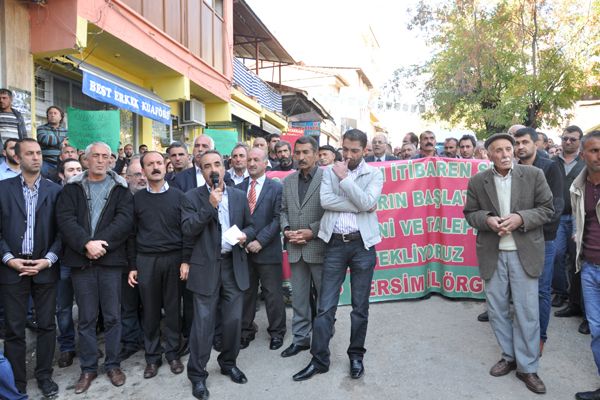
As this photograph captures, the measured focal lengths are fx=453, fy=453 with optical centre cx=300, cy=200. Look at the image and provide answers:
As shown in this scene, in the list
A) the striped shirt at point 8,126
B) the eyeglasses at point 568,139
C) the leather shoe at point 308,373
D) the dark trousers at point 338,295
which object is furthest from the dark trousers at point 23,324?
the eyeglasses at point 568,139

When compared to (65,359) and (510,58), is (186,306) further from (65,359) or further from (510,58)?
(510,58)

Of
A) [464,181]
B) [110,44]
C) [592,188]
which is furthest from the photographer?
[110,44]

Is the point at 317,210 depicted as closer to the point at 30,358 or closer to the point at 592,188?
the point at 592,188

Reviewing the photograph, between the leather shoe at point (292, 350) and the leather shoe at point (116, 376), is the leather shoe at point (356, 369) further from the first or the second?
the leather shoe at point (116, 376)

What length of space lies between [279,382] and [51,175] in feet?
13.7

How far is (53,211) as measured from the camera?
4.08m

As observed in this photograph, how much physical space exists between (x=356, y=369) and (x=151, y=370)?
1910 mm

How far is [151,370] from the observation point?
425cm

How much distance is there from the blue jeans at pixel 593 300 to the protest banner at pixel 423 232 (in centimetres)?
208

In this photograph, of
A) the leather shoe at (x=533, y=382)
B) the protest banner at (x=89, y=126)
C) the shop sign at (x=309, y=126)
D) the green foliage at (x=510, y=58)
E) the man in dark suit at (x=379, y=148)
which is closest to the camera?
the leather shoe at (x=533, y=382)

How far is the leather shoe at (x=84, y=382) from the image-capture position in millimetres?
3959

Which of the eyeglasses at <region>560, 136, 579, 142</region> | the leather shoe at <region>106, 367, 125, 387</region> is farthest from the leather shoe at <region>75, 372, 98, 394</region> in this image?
the eyeglasses at <region>560, 136, 579, 142</region>

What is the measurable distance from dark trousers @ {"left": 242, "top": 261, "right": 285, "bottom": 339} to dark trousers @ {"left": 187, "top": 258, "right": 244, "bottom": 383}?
23.9 inches

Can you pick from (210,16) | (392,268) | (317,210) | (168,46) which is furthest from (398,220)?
(210,16)
